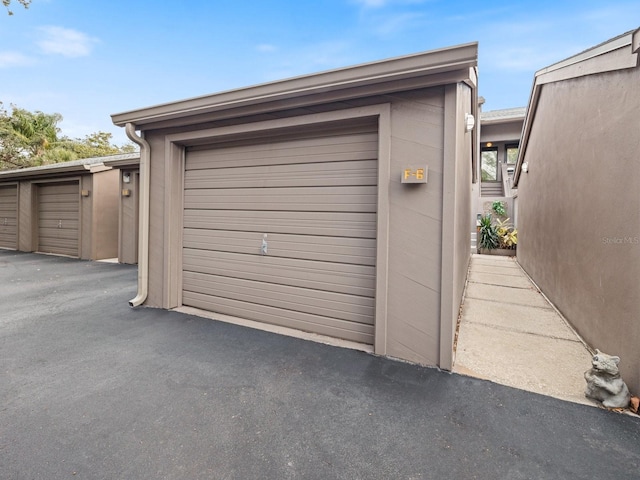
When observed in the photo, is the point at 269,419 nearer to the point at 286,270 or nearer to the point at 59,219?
the point at 286,270

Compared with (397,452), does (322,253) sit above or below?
A: above

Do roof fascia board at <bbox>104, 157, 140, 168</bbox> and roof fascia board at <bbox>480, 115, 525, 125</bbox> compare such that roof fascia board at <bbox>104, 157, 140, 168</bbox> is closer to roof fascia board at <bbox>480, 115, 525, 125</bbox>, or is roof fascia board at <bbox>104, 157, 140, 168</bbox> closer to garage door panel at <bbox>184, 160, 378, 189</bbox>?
garage door panel at <bbox>184, 160, 378, 189</bbox>

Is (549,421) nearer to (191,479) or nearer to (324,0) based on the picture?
(191,479)

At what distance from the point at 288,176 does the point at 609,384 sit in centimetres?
323

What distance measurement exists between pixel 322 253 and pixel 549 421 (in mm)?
2216

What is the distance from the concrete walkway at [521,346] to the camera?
2.27 metres

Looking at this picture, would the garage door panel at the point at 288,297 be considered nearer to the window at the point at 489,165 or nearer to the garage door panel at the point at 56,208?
the garage door panel at the point at 56,208

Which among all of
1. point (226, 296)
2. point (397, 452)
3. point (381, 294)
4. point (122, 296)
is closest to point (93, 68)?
point (122, 296)

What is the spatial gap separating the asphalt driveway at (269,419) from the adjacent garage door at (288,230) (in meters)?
0.51

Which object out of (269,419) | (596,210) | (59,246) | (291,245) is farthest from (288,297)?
(59,246)

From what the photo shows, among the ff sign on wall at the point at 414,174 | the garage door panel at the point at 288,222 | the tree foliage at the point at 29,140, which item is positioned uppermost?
the tree foliage at the point at 29,140

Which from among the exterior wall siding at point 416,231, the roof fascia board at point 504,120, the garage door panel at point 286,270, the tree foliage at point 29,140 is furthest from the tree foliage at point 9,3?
the roof fascia board at point 504,120

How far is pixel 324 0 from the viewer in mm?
7223

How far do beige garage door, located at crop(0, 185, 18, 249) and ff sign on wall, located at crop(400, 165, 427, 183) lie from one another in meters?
13.3
